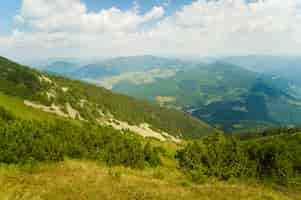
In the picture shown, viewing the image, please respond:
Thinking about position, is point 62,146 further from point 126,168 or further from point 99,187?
point 99,187

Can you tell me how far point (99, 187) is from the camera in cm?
1258

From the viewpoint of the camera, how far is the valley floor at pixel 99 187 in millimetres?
11383

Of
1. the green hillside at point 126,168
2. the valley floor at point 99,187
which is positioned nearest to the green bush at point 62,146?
the green hillside at point 126,168

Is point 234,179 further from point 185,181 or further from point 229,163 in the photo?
point 185,181

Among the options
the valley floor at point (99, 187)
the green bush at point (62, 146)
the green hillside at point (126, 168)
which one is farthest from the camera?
the green bush at point (62, 146)

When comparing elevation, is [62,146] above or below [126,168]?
above

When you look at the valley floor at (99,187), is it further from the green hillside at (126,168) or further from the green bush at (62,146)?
the green bush at (62,146)

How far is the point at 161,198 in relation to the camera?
1186 centimetres

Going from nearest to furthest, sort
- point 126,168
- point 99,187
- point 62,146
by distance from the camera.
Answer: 1. point 99,187
2. point 62,146
3. point 126,168

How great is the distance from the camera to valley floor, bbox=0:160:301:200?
448 inches

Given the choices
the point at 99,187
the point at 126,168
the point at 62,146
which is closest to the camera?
the point at 99,187

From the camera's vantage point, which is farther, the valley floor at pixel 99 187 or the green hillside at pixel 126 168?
the green hillside at pixel 126 168

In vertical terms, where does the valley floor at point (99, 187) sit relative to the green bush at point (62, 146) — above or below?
below

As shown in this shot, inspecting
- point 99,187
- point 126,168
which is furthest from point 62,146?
point 99,187
